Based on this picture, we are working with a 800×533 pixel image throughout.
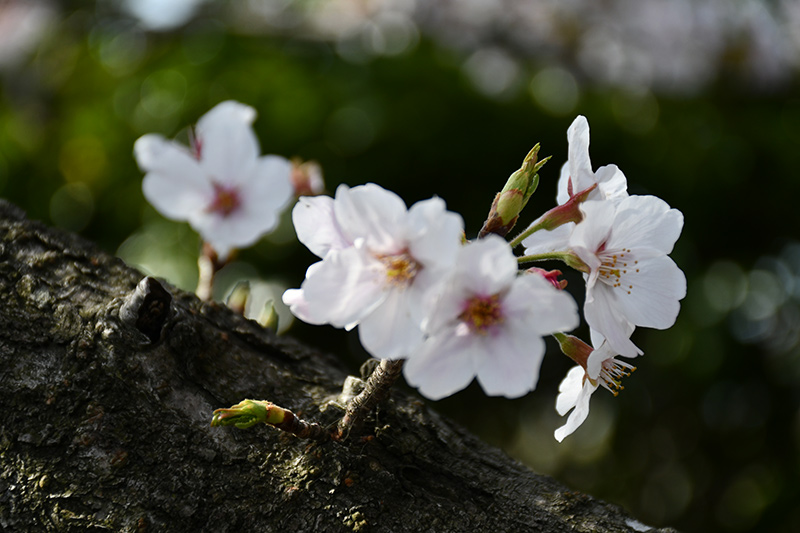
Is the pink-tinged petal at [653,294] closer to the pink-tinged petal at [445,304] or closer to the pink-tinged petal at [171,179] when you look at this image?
the pink-tinged petal at [445,304]

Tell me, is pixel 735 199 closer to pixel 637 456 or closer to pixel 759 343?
pixel 759 343

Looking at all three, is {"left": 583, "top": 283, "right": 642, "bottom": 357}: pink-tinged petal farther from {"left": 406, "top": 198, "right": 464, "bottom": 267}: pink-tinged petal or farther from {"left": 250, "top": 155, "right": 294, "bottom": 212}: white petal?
{"left": 250, "top": 155, "right": 294, "bottom": 212}: white petal

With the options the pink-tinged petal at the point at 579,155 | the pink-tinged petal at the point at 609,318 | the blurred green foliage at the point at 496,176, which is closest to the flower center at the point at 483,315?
the pink-tinged petal at the point at 609,318

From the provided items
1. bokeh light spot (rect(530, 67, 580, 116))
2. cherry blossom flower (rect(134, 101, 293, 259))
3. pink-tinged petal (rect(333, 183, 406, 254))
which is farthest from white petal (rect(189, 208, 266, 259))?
bokeh light spot (rect(530, 67, 580, 116))

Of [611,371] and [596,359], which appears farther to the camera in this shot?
[611,371]

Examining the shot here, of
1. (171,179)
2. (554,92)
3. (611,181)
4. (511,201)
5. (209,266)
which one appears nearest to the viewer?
(511,201)

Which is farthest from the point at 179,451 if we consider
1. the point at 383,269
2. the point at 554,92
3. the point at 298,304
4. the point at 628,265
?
the point at 554,92

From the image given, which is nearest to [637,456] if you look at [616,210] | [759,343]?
[759,343]

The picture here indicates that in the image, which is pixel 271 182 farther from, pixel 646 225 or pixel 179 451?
pixel 646 225
